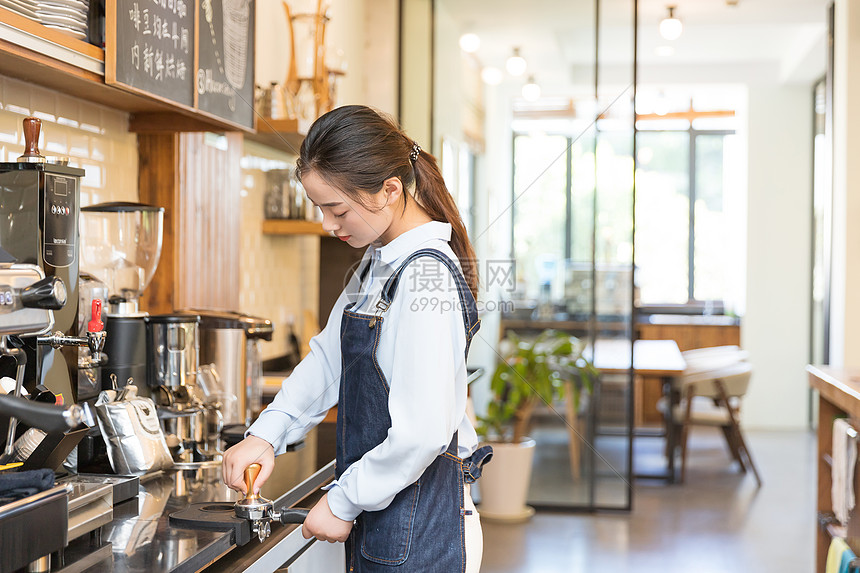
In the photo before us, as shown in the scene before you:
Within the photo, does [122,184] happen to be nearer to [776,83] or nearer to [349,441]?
[349,441]

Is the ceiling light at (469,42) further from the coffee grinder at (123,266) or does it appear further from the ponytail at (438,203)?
the ponytail at (438,203)

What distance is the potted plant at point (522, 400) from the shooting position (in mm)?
4438

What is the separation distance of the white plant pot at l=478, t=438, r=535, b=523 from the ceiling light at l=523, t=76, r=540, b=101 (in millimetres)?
1826

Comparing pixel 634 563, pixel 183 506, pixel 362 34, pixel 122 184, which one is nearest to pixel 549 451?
pixel 634 563

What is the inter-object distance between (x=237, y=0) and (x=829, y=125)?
151 inches

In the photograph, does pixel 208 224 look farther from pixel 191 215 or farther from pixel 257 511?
pixel 257 511

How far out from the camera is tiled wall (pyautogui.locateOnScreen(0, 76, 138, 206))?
5.83 ft

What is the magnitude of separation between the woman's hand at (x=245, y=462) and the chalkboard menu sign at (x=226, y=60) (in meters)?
0.91

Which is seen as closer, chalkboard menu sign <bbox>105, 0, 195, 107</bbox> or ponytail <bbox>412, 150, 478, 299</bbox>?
ponytail <bbox>412, 150, 478, 299</bbox>

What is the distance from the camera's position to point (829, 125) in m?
4.93

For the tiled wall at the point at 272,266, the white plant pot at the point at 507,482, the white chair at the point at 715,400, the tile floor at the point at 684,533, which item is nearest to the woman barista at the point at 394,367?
the tiled wall at the point at 272,266

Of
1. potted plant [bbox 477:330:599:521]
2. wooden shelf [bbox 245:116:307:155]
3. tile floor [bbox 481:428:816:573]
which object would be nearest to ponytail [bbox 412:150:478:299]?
wooden shelf [bbox 245:116:307:155]

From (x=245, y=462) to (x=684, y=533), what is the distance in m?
3.38

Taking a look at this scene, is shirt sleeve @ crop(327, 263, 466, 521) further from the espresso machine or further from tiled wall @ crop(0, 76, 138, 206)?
tiled wall @ crop(0, 76, 138, 206)
